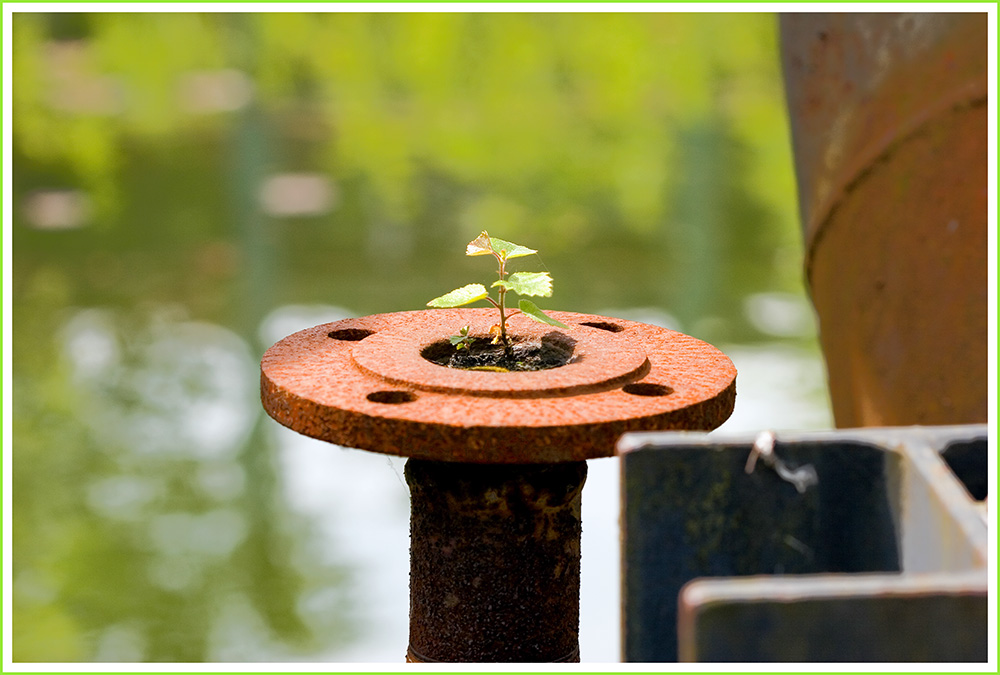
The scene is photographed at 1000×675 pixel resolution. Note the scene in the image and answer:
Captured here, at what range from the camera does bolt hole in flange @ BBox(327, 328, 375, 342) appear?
2.68 m

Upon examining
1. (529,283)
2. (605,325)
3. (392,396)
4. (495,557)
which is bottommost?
(495,557)

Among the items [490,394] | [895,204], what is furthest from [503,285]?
[895,204]

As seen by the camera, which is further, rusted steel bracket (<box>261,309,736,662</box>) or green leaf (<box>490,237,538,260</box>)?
green leaf (<box>490,237,538,260</box>)

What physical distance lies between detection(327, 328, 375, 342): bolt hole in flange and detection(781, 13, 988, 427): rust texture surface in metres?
1.22

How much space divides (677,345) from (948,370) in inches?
23.7

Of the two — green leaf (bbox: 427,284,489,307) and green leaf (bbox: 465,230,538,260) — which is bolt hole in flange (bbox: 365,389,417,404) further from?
green leaf (bbox: 465,230,538,260)

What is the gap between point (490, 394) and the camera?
2.20m

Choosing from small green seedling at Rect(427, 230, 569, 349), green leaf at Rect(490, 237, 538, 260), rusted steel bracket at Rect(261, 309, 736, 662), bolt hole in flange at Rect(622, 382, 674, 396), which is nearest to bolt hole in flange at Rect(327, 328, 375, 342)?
rusted steel bracket at Rect(261, 309, 736, 662)

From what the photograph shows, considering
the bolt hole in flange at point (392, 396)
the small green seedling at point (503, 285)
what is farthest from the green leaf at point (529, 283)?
the bolt hole in flange at point (392, 396)

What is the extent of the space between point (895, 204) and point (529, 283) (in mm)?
1017

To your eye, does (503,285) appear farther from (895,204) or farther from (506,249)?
(895,204)

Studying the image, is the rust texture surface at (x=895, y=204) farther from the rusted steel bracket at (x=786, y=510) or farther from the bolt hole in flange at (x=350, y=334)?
the bolt hole in flange at (x=350, y=334)

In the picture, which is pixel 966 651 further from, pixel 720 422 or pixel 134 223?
pixel 134 223

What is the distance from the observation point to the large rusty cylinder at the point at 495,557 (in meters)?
2.43
